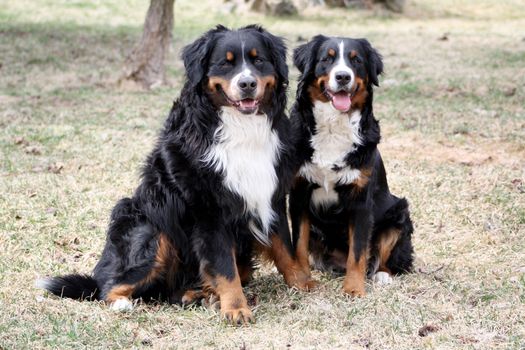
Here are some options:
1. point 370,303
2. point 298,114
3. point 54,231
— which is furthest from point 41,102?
point 370,303

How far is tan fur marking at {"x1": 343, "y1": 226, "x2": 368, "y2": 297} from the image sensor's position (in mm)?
4652

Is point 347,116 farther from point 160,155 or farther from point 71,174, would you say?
point 71,174

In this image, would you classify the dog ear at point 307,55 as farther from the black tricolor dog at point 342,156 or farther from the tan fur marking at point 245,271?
the tan fur marking at point 245,271

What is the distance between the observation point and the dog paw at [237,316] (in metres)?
4.16

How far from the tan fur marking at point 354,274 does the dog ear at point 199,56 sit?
141 cm

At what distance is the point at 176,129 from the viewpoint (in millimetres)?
4402

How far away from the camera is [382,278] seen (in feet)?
16.2

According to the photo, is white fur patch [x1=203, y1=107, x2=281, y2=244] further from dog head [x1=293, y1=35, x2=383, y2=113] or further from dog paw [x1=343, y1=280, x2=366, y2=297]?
dog paw [x1=343, y1=280, x2=366, y2=297]

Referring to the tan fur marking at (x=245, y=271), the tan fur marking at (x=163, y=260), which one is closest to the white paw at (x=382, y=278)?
the tan fur marking at (x=245, y=271)

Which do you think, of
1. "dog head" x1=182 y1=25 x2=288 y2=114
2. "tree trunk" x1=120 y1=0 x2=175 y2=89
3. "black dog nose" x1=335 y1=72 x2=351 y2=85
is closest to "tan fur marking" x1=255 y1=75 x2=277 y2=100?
"dog head" x1=182 y1=25 x2=288 y2=114

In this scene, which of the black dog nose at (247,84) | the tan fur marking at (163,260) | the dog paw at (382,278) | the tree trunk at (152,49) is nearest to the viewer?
the black dog nose at (247,84)

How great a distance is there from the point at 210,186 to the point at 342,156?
3.08 feet

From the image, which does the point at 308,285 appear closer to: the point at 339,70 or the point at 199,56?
the point at 339,70

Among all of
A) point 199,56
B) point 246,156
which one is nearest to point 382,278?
point 246,156
